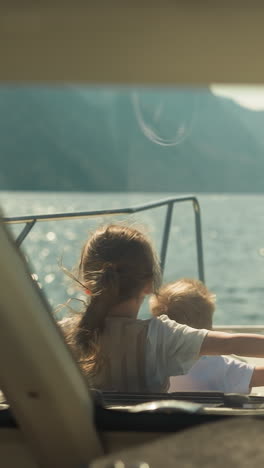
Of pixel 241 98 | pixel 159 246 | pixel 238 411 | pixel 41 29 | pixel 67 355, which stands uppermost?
pixel 41 29

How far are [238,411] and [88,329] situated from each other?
363mm

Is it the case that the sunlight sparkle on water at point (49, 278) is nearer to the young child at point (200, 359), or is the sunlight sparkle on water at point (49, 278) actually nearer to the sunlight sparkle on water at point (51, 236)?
the sunlight sparkle on water at point (51, 236)

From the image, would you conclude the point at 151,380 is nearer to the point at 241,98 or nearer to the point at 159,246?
the point at 159,246

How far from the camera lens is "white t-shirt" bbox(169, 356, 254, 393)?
170 centimetres

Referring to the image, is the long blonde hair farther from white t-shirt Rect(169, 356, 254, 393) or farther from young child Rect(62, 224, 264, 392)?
white t-shirt Rect(169, 356, 254, 393)

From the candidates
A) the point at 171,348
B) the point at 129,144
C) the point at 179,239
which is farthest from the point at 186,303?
the point at 129,144

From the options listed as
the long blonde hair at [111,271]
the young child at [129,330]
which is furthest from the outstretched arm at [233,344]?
the long blonde hair at [111,271]

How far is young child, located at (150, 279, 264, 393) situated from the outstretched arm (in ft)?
0.13

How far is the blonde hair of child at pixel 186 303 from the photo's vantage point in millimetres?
1816

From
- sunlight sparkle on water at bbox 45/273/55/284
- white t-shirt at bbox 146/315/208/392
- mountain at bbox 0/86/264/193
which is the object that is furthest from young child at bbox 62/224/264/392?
mountain at bbox 0/86/264/193

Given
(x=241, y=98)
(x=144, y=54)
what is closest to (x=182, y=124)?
(x=241, y=98)

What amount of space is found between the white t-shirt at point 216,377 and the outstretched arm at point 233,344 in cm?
4

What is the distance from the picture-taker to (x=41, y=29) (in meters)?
1.11

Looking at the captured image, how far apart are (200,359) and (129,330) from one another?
0.55 ft
